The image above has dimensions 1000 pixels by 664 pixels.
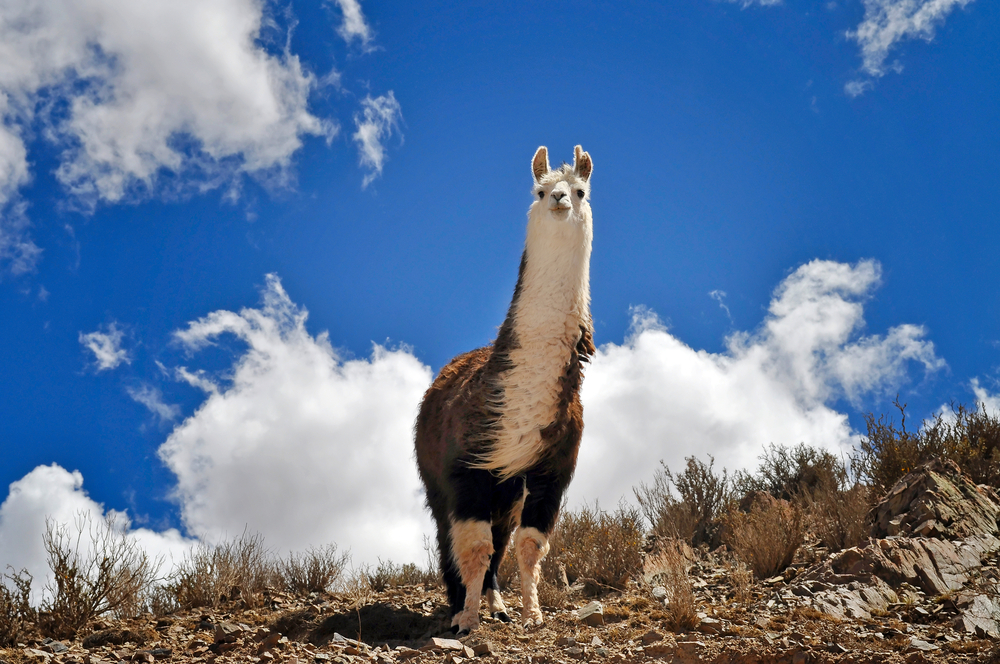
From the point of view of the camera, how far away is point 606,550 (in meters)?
8.64

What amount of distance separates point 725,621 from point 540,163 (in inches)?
177

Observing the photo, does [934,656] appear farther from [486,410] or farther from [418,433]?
[418,433]

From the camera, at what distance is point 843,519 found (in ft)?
27.7

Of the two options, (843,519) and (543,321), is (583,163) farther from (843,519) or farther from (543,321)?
(843,519)

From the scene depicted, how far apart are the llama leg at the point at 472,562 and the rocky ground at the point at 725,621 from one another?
0.22 metres

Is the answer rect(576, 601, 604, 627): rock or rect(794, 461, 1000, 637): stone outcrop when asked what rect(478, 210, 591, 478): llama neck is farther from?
rect(794, 461, 1000, 637): stone outcrop

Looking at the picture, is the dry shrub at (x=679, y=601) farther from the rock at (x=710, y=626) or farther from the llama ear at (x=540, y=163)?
the llama ear at (x=540, y=163)

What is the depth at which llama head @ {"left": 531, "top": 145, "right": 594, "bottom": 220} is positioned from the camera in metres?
6.33

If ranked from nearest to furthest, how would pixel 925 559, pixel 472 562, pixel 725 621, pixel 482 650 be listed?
pixel 482 650, pixel 725 621, pixel 472 562, pixel 925 559

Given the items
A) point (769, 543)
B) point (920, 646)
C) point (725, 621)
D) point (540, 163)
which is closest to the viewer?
point (920, 646)

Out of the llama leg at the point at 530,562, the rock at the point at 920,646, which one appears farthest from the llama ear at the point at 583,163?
the rock at the point at 920,646

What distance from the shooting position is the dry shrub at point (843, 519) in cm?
805

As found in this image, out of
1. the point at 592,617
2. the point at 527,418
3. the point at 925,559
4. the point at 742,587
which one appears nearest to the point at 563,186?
the point at 527,418

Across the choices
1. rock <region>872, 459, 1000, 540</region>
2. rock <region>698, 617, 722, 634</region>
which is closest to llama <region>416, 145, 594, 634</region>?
rock <region>698, 617, 722, 634</region>
